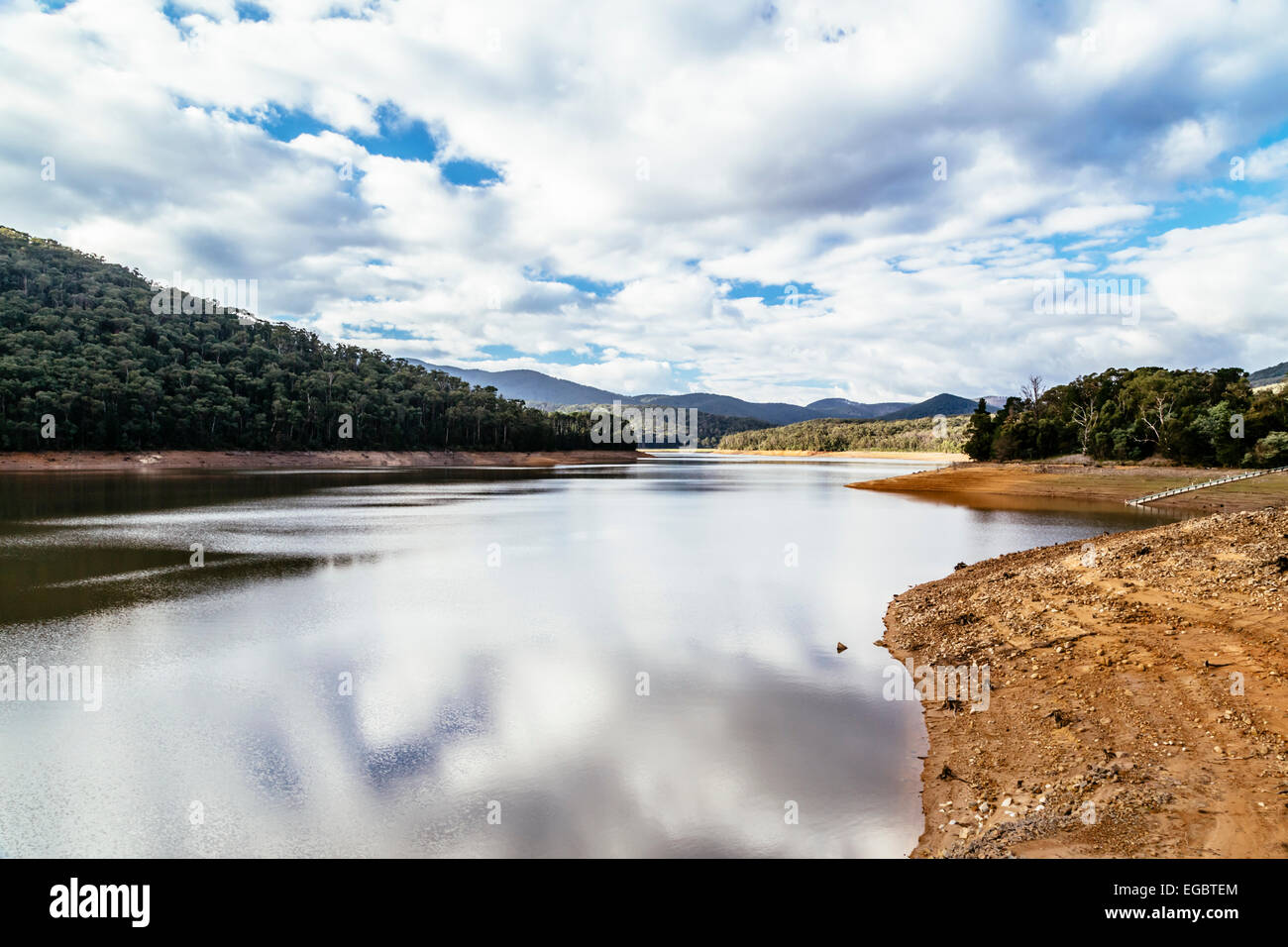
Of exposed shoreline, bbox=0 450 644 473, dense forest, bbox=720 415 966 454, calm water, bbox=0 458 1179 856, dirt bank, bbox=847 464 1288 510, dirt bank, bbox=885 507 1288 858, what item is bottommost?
calm water, bbox=0 458 1179 856

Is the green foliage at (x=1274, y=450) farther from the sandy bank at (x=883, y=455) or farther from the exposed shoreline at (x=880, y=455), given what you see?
the exposed shoreline at (x=880, y=455)

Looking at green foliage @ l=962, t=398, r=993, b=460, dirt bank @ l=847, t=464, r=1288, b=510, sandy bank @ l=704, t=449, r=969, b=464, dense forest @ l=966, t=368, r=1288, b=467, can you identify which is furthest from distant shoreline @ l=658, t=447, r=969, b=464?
dirt bank @ l=847, t=464, r=1288, b=510

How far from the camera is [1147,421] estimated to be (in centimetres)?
5178

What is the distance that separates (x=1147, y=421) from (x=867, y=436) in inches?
4696

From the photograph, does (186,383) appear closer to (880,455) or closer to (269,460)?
(269,460)

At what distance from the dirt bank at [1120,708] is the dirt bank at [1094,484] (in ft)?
81.9

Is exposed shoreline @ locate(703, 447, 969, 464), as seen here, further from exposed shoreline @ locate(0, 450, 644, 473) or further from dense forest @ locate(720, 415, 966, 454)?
exposed shoreline @ locate(0, 450, 644, 473)

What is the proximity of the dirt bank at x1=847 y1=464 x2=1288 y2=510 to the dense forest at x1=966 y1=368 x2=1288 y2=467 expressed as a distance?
253 centimetres

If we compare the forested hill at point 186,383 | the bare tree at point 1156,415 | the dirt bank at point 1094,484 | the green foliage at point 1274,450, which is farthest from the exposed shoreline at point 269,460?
the green foliage at point 1274,450

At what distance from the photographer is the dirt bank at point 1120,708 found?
188 inches

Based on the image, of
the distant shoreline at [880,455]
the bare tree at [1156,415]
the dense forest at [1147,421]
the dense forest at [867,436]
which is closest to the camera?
the dense forest at [1147,421]

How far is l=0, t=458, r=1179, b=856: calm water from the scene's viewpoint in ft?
18.0

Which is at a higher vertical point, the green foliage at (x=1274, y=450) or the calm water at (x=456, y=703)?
the green foliage at (x=1274, y=450)

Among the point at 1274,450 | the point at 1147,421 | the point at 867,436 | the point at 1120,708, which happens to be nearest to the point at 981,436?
the point at 1147,421
